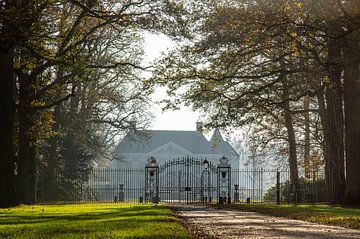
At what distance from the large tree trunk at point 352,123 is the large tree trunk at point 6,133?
493 inches

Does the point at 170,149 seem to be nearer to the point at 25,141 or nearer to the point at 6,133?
the point at 25,141

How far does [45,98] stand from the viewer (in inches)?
1304

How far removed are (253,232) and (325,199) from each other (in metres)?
22.0

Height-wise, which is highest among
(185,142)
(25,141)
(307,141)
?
(185,142)

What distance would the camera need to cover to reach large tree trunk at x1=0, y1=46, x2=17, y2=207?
2188cm

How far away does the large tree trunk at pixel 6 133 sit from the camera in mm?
21875

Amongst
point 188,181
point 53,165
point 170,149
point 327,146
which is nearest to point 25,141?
point 53,165

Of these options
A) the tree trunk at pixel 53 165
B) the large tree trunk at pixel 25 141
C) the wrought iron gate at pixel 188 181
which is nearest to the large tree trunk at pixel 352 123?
the wrought iron gate at pixel 188 181

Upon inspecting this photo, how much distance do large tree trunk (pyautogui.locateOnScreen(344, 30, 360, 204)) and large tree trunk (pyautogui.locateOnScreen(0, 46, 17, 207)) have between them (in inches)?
493

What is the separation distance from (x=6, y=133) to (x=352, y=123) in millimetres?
13427

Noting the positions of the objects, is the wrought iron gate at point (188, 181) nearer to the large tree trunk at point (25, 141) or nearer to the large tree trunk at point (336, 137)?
the large tree trunk at point (336, 137)

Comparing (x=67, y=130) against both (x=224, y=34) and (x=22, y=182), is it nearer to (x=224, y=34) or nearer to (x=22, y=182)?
(x=22, y=182)

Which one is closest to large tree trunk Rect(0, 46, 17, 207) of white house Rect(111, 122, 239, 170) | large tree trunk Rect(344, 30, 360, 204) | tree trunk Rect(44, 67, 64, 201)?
tree trunk Rect(44, 67, 64, 201)

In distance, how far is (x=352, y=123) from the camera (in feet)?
82.6
